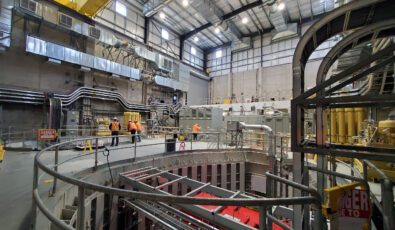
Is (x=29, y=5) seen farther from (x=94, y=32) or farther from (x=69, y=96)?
(x=69, y=96)

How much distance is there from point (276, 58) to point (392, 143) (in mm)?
19301

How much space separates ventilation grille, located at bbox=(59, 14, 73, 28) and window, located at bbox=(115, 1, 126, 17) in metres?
5.43

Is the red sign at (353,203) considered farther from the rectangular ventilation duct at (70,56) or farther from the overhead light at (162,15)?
the overhead light at (162,15)

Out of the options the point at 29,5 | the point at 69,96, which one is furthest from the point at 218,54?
the point at 29,5

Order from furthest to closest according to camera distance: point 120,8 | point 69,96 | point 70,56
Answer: point 120,8
point 69,96
point 70,56

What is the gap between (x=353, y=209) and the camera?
218 cm

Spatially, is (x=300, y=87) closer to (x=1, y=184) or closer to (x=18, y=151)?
(x=1, y=184)

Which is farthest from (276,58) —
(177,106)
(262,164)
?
(262,164)

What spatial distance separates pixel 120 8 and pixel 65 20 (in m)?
6.17

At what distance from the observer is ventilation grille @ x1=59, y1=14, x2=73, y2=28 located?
39.4 feet

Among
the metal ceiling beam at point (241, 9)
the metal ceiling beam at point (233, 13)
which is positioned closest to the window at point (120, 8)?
the metal ceiling beam at point (233, 13)

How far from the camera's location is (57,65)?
13023mm

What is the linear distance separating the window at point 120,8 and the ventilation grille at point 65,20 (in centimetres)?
543

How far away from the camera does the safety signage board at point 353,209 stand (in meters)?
2.10
